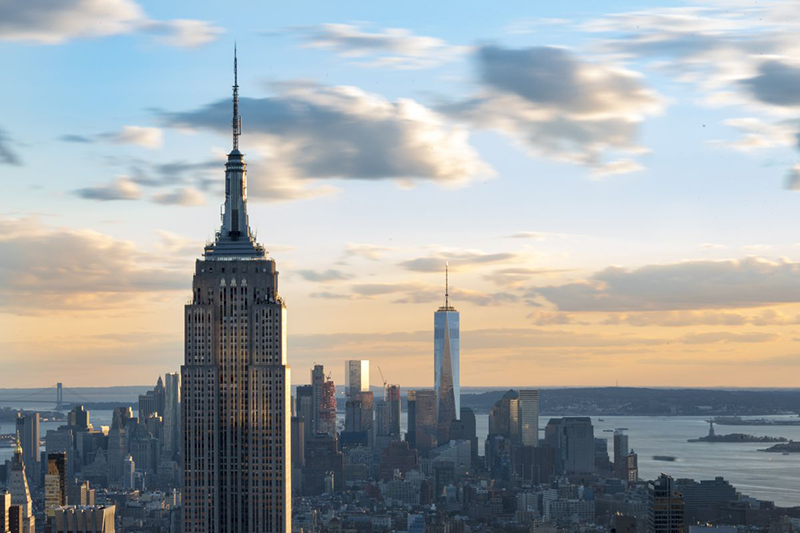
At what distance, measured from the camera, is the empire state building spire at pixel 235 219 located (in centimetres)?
8181

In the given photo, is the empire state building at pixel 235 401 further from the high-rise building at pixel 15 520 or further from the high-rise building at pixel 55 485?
the high-rise building at pixel 55 485

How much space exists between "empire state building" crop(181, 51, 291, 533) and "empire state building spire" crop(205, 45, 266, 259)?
1.94 ft

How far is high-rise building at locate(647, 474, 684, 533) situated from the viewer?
433 ft

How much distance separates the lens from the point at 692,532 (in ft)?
452

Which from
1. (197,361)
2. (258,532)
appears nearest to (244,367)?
(197,361)

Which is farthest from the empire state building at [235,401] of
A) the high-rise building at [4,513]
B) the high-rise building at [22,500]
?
the high-rise building at [22,500]

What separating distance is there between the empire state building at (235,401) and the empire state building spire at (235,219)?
591 mm

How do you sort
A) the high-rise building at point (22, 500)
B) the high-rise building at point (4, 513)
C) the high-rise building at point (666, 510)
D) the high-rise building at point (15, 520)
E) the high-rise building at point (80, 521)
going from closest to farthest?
1. the high-rise building at point (80, 521)
2. the high-rise building at point (666, 510)
3. the high-rise building at point (4, 513)
4. the high-rise building at point (15, 520)
5. the high-rise building at point (22, 500)

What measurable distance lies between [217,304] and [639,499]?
4329 inches

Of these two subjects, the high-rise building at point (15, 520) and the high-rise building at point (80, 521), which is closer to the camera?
the high-rise building at point (80, 521)

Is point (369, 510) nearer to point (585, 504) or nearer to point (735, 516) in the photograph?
point (585, 504)

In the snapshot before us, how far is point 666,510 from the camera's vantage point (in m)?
134

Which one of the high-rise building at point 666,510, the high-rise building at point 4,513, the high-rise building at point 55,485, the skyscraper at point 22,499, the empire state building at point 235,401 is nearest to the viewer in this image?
the empire state building at point 235,401

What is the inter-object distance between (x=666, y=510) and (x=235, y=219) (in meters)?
64.7
